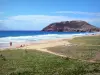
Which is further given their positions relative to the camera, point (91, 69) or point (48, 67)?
point (48, 67)

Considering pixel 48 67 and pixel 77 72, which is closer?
pixel 77 72

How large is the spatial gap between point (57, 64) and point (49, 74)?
4099 millimetres

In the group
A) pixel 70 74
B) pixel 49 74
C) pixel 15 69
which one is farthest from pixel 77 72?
pixel 15 69

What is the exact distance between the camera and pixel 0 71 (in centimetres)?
1767

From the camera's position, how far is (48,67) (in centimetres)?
1894

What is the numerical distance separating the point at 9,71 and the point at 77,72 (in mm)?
5220

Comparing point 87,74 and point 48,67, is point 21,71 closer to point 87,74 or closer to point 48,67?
point 48,67

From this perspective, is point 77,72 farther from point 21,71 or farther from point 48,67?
point 21,71

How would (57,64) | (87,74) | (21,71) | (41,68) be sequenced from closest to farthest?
(87,74) < (21,71) < (41,68) < (57,64)

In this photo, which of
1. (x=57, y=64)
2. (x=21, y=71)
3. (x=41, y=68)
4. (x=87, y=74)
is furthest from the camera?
(x=57, y=64)

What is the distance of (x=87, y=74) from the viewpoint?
1602cm

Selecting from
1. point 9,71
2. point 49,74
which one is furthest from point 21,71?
point 49,74

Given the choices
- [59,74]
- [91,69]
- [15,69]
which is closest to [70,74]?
[59,74]

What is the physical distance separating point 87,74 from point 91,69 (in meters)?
1.81
